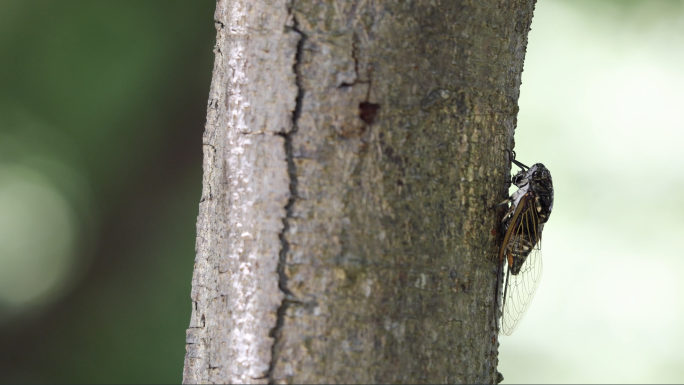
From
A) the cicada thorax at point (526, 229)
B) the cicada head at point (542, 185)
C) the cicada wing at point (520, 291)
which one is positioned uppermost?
the cicada head at point (542, 185)

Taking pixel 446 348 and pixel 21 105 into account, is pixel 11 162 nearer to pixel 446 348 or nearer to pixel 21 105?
pixel 21 105

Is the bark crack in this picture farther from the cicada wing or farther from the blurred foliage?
the blurred foliage

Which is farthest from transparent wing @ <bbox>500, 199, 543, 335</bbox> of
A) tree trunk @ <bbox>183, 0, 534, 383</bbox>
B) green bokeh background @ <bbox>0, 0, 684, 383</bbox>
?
green bokeh background @ <bbox>0, 0, 684, 383</bbox>

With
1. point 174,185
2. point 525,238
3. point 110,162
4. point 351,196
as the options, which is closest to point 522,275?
point 525,238

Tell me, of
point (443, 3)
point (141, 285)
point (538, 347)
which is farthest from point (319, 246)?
point (538, 347)

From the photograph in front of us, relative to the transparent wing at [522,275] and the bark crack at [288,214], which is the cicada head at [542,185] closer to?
the transparent wing at [522,275]

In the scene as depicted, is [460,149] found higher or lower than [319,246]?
higher

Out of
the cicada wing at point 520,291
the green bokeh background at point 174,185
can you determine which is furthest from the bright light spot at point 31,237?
the cicada wing at point 520,291
